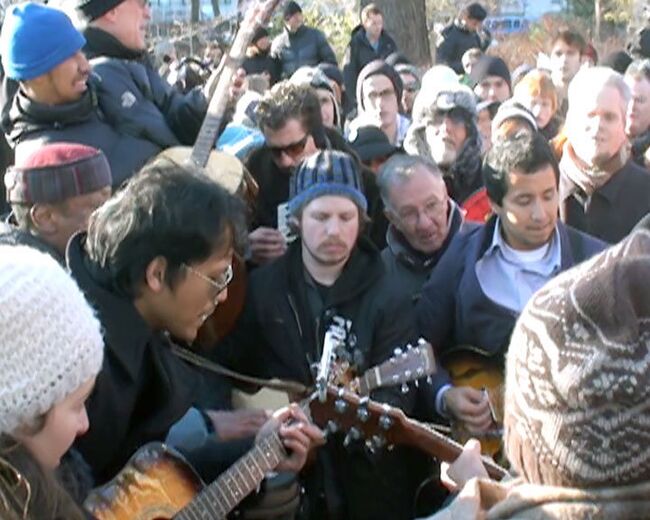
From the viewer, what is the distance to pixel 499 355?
12.7 feet

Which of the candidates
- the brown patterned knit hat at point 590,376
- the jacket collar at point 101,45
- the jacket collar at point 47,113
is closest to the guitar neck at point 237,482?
the brown patterned knit hat at point 590,376

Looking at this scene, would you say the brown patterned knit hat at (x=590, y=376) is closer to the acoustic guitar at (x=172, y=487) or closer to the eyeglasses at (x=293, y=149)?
the acoustic guitar at (x=172, y=487)

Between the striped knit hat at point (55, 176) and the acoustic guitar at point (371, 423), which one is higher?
the striped knit hat at point (55, 176)

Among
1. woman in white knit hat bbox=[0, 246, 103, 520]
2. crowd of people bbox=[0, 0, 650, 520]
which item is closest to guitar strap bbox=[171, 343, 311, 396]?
crowd of people bbox=[0, 0, 650, 520]

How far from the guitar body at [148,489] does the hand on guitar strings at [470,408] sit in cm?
113

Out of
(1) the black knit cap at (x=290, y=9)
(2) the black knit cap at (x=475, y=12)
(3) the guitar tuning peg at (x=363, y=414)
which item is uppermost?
(3) the guitar tuning peg at (x=363, y=414)

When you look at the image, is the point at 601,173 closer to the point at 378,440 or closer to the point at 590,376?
the point at 378,440

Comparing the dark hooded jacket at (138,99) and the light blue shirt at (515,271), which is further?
the dark hooded jacket at (138,99)

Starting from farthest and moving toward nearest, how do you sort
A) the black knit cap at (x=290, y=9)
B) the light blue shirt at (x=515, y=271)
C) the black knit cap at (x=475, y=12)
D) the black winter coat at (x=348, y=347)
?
1. the black knit cap at (x=475, y=12)
2. the black knit cap at (x=290, y=9)
3. the light blue shirt at (x=515, y=271)
4. the black winter coat at (x=348, y=347)

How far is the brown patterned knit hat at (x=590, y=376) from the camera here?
1.61m

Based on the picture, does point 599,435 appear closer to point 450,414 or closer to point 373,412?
point 373,412

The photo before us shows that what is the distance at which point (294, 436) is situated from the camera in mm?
3197

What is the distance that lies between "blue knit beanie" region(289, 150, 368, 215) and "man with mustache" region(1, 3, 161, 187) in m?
0.69

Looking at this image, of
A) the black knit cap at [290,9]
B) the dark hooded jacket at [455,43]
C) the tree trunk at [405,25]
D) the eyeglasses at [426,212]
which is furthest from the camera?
the tree trunk at [405,25]
